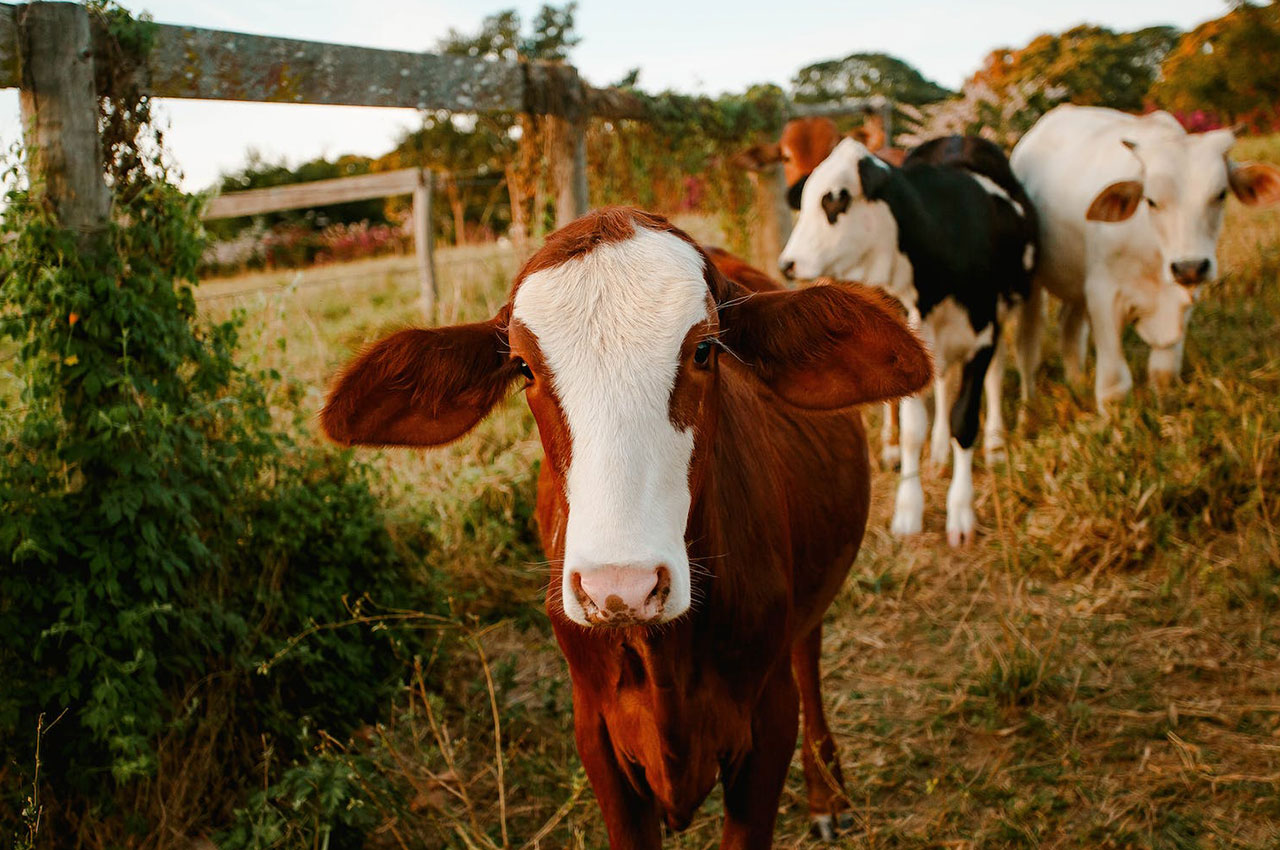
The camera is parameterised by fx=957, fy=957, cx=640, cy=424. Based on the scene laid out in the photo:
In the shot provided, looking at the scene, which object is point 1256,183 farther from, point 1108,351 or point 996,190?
point 996,190

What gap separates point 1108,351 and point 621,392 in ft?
14.4

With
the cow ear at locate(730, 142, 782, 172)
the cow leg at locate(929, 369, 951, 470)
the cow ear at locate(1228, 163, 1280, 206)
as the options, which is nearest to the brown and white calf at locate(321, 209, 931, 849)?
the cow leg at locate(929, 369, 951, 470)

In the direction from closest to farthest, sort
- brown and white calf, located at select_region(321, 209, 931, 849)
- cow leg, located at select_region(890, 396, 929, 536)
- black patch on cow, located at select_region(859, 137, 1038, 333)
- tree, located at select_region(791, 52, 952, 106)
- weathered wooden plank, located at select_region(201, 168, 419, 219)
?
brown and white calf, located at select_region(321, 209, 931, 849)
black patch on cow, located at select_region(859, 137, 1038, 333)
cow leg, located at select_region(890, 396, 929, 536)
weathered wooden plank, located at select_region(201, 168, 419, 219)
tree, located at select_region(791, 52, 952, 106)

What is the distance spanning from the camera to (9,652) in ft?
8.50

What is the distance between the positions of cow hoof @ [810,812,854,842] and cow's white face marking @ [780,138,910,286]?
109 inches

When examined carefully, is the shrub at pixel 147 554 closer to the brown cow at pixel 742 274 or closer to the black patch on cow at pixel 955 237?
the brown cow at pixel 742 274

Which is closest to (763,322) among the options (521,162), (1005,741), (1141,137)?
(1005,741)

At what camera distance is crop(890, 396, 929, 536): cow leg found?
16.7 feet

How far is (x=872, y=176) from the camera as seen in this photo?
4.86 m

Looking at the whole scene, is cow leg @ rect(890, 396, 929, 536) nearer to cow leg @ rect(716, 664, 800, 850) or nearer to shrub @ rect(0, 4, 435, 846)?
shrub @ rect(0, 4, 435, 846)

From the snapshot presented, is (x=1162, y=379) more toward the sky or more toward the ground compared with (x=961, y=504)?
more toward the sky

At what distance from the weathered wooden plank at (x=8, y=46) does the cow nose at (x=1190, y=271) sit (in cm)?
480

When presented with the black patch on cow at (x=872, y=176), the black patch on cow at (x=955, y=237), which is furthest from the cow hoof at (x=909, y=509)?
the black patch on cow at (x=872, y=176)

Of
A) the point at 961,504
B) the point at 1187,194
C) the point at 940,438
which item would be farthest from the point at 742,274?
the point at 940,438
